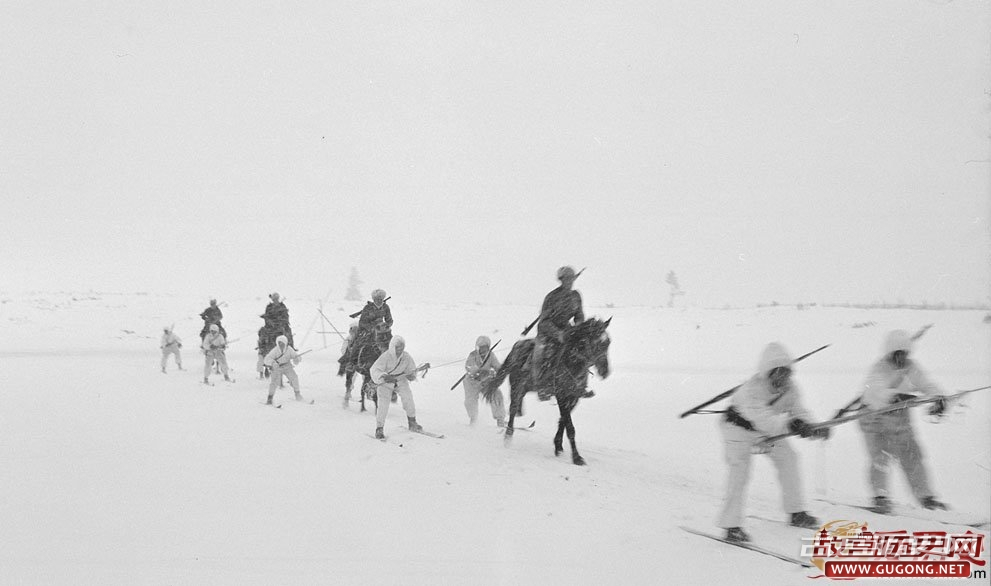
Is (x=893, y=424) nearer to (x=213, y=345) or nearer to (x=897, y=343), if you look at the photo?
(x=897, y=343)

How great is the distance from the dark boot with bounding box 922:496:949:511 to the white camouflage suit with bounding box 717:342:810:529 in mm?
1754

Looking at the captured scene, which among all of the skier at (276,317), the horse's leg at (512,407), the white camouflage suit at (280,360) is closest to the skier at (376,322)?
the white camouflage suit at (280,360)

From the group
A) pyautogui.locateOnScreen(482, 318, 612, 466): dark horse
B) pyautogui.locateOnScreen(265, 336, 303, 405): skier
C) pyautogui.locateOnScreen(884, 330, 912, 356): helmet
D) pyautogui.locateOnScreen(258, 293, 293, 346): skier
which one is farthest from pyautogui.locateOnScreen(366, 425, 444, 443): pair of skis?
pyautogui.locateOnScreen(258, 293, 293, 346): skier

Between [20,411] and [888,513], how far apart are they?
1221 cm

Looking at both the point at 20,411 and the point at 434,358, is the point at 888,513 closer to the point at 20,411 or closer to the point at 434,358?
the point at 20,411

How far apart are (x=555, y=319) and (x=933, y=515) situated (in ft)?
14.9

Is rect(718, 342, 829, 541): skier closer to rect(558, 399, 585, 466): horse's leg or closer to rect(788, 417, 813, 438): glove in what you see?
rect(788, 417, 813, 438): glove

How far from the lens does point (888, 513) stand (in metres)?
5.66

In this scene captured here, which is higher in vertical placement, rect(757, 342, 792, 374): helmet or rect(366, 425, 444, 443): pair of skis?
rect(757, 342, 792, 374): helmet

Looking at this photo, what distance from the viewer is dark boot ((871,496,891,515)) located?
18.7 ft

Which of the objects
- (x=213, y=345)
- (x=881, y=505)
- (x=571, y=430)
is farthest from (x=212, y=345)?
(x=881, y=505)

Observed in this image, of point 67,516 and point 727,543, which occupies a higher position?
point 727,543

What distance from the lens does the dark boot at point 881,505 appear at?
5.69 m

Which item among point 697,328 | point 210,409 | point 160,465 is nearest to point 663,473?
point 160,465
